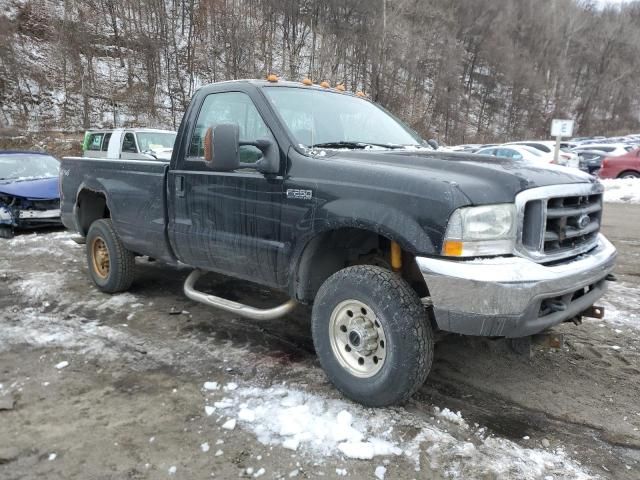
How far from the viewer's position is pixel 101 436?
286 cm

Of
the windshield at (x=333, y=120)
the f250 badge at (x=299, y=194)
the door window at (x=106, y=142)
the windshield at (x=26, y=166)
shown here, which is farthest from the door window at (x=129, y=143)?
the f250 badge at (x=299, y=194)

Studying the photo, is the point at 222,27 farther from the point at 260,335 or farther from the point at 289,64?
the point at 260,335

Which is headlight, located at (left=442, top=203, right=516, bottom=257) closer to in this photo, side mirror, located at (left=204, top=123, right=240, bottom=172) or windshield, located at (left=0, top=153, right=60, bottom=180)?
A: side mirror, located at (left=204, top=123, right=240, bottom=172)

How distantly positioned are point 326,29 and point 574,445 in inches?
1469

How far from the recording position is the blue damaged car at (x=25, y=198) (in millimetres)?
8711

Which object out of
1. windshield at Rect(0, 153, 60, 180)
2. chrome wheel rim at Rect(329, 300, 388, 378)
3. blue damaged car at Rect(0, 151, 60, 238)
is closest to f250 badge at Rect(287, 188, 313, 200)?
chrome wheel rim at Rect(329, 300, 388, 378)

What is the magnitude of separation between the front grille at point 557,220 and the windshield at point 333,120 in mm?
1403

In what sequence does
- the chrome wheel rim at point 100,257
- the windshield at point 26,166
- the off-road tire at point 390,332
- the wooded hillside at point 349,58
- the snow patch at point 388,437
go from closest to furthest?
the snow patch at point 388,437 → the off-road tire at point 390,332 → the chrome wheel rim at point 100,257 → the windshield at point 26,166 → the wooded hillside at point 349,58

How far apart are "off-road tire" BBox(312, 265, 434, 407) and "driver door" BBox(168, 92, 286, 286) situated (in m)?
0.65

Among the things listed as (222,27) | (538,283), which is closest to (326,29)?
(222,27)

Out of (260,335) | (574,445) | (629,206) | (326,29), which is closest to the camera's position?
(574,445)

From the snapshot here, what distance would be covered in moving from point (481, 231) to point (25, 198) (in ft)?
28.2

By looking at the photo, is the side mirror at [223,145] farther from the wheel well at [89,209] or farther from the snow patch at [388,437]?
the wheel well at [89,209]

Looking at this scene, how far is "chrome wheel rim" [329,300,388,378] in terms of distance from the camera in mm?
3041
